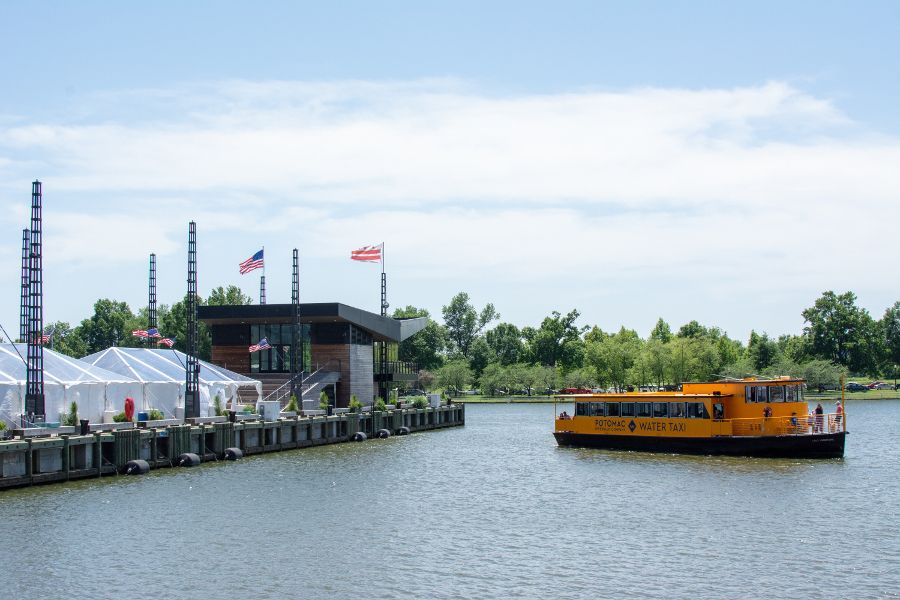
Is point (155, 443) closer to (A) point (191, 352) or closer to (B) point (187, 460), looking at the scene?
(B) point (187, 460)

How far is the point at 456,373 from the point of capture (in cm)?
18012

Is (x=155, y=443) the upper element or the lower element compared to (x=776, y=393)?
lower

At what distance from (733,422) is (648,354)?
96650 millimetres

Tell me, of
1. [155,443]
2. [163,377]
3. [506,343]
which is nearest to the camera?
[155,443]

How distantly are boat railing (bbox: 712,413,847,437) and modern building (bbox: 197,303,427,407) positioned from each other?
35022 millimetres

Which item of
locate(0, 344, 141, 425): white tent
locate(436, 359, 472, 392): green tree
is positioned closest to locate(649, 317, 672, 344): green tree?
locate(436, 359, 472, 392): green tree

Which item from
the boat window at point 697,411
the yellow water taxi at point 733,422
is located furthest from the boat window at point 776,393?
the boat window at point 697,411

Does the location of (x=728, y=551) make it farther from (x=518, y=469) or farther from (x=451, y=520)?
(x=518, y=469)

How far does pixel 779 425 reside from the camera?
176 feet

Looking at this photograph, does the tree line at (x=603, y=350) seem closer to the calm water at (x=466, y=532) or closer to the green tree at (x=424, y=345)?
the green tree at (x=424, y=345)

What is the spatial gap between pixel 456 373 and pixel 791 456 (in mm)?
128513

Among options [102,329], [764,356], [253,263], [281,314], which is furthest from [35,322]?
[764,356]

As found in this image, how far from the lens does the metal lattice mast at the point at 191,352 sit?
2347 inches

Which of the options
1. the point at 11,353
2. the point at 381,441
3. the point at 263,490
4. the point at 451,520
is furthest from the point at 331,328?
the point at 451,520
